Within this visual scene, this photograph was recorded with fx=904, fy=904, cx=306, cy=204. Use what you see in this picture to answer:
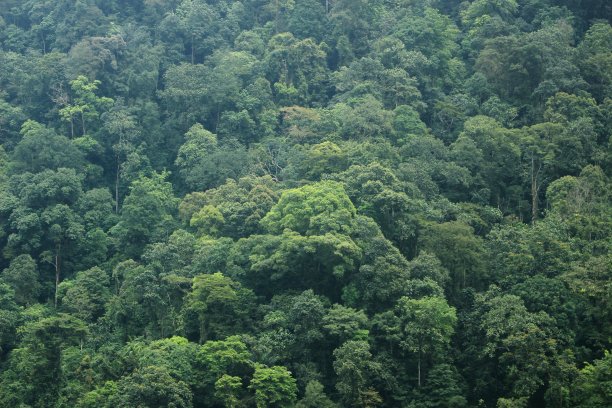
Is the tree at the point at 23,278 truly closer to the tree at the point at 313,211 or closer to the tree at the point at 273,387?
the tree at the point at 313,211

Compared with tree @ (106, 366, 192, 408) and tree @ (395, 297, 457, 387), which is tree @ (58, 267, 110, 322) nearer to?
tree @ (106, 366, 192, 408)

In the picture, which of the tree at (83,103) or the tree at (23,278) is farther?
the tree at (83,103)

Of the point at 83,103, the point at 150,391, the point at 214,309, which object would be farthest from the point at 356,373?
the point at 83,103

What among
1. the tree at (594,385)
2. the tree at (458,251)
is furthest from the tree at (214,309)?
the tree at (594,385)

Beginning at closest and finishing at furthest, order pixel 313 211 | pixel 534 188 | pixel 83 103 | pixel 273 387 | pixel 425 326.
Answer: pixel 273 387 → pixel 425 326 → pixel 313 211 → pixel 534 188 → pixel 83 103

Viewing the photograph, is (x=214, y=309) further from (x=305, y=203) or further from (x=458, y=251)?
(x=458, y=251)

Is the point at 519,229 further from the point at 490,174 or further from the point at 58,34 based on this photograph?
the point at 58,34

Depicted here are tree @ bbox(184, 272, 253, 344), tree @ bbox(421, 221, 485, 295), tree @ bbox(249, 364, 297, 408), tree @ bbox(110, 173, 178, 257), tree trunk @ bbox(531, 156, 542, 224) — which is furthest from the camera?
tree @ bbox(110, 173, 178, 257)

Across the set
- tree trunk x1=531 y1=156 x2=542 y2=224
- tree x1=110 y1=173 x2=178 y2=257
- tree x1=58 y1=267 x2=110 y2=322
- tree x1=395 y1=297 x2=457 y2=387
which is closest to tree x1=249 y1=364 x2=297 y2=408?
tree x1=395 y1=297 x2=457 y2=387
